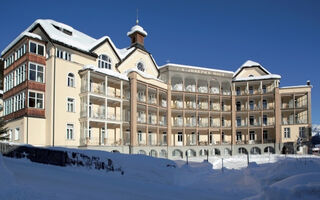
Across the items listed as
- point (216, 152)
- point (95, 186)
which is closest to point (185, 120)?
point (216, 152)

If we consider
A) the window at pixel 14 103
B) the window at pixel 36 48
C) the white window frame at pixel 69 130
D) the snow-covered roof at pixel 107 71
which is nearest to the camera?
the window at pixel 14 103

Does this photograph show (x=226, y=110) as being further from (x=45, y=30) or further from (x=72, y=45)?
(x=45, y=30)

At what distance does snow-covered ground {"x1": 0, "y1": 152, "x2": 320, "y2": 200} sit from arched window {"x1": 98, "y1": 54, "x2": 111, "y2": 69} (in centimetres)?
1885

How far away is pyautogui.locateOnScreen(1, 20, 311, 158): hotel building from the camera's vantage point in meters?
30.4

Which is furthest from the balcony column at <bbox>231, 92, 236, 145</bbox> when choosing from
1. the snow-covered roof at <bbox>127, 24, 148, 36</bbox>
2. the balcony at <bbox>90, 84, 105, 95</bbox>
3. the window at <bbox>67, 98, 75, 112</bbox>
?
the window at <bbox>67, 98, 75, 112</bbox>

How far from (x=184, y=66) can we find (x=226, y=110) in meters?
11.8

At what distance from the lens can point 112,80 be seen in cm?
3562

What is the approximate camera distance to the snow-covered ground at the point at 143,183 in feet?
27.9

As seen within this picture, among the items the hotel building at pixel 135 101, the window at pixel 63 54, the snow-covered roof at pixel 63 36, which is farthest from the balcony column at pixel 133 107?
the window at pixel 63 54

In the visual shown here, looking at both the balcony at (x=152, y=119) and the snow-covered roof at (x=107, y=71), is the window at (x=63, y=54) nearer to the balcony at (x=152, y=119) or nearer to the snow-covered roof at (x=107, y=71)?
the snow-covered roof at (x=107, y=71)

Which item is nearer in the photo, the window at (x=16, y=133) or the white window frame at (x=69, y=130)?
the window at (x=16, y=133)

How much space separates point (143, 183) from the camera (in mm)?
15391

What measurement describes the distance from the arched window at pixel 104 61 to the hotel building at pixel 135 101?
13 centimetres

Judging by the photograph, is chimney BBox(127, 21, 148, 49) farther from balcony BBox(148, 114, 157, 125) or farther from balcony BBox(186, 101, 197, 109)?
balcony BBox(186, 101, 197, 109)
